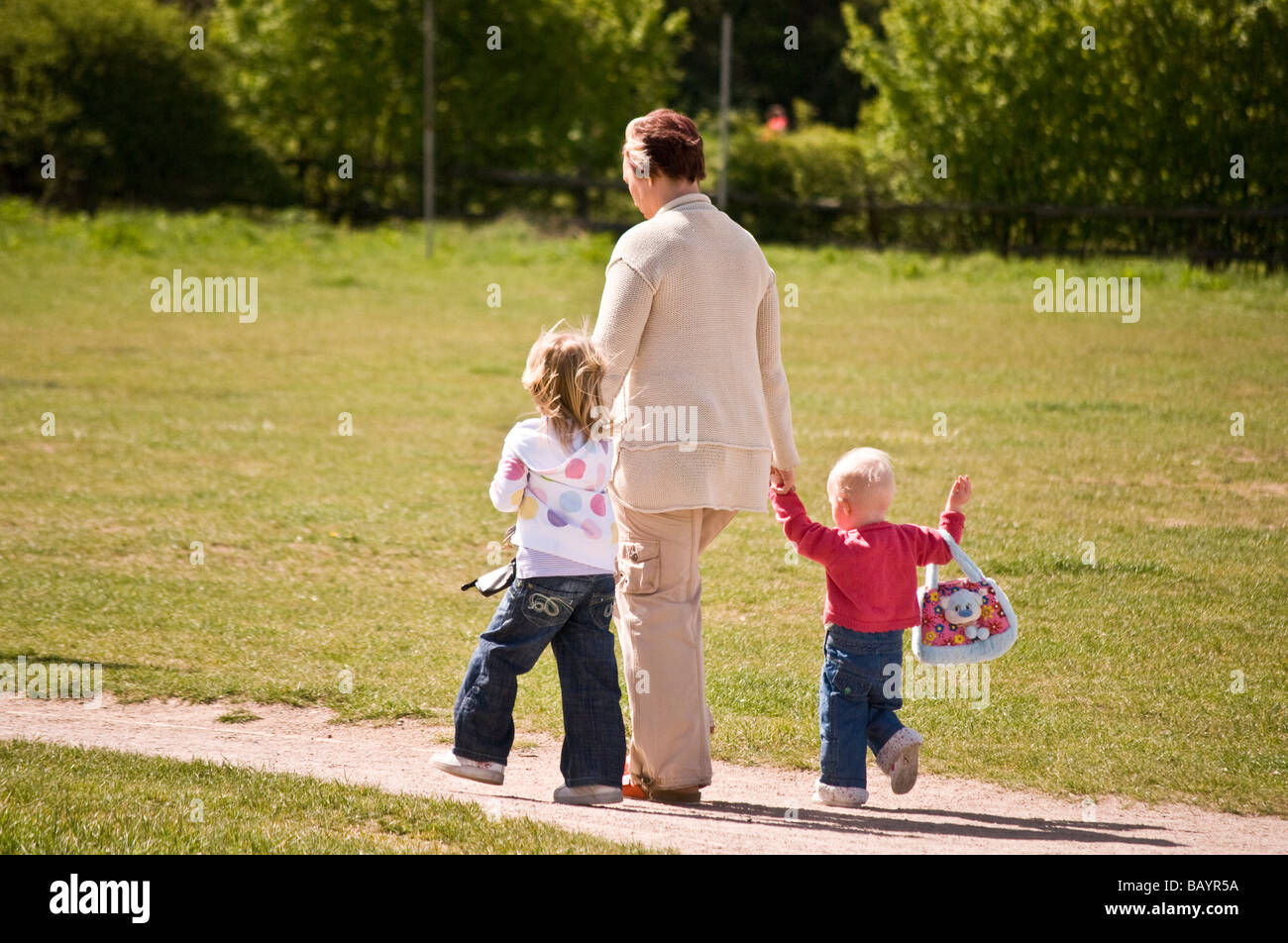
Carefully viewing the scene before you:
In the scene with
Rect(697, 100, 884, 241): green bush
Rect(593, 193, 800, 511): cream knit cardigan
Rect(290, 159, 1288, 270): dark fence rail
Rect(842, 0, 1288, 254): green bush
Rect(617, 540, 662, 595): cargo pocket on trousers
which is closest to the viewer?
Rect(593, 193, 800, 511): cream knit cardigan

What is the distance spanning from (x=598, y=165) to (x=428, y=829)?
1468 inches

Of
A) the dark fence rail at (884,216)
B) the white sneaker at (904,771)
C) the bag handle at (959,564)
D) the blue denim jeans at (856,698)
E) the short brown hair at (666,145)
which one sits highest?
the dark fence rail at (884,216)

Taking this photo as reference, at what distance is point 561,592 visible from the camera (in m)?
5.16

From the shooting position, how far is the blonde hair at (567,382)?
505 centimetres

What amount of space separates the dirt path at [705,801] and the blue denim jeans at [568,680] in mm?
185

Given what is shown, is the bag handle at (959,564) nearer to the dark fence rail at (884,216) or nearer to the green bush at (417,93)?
the dark fence rail at (884,216)

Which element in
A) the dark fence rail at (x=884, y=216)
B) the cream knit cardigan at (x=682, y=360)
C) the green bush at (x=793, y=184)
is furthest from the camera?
the green bush at (x=793, y=184)

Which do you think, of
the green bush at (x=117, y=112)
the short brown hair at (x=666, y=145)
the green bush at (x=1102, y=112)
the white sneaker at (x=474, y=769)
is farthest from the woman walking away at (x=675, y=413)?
the green bush at (x=117, y=112)

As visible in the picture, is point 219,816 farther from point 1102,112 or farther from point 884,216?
point 884,216

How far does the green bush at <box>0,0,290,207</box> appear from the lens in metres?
36.0

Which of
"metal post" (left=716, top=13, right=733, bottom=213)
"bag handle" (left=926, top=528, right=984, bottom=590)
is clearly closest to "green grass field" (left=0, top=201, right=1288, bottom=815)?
"bag handle" (left=926, top=528, right=984, bottom=590)

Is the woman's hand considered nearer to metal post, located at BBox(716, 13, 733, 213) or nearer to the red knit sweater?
the red knit sweater

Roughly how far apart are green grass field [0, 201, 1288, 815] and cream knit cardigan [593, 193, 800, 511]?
1.61 metres

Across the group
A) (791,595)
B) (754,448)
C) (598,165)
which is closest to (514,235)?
(598,165)
